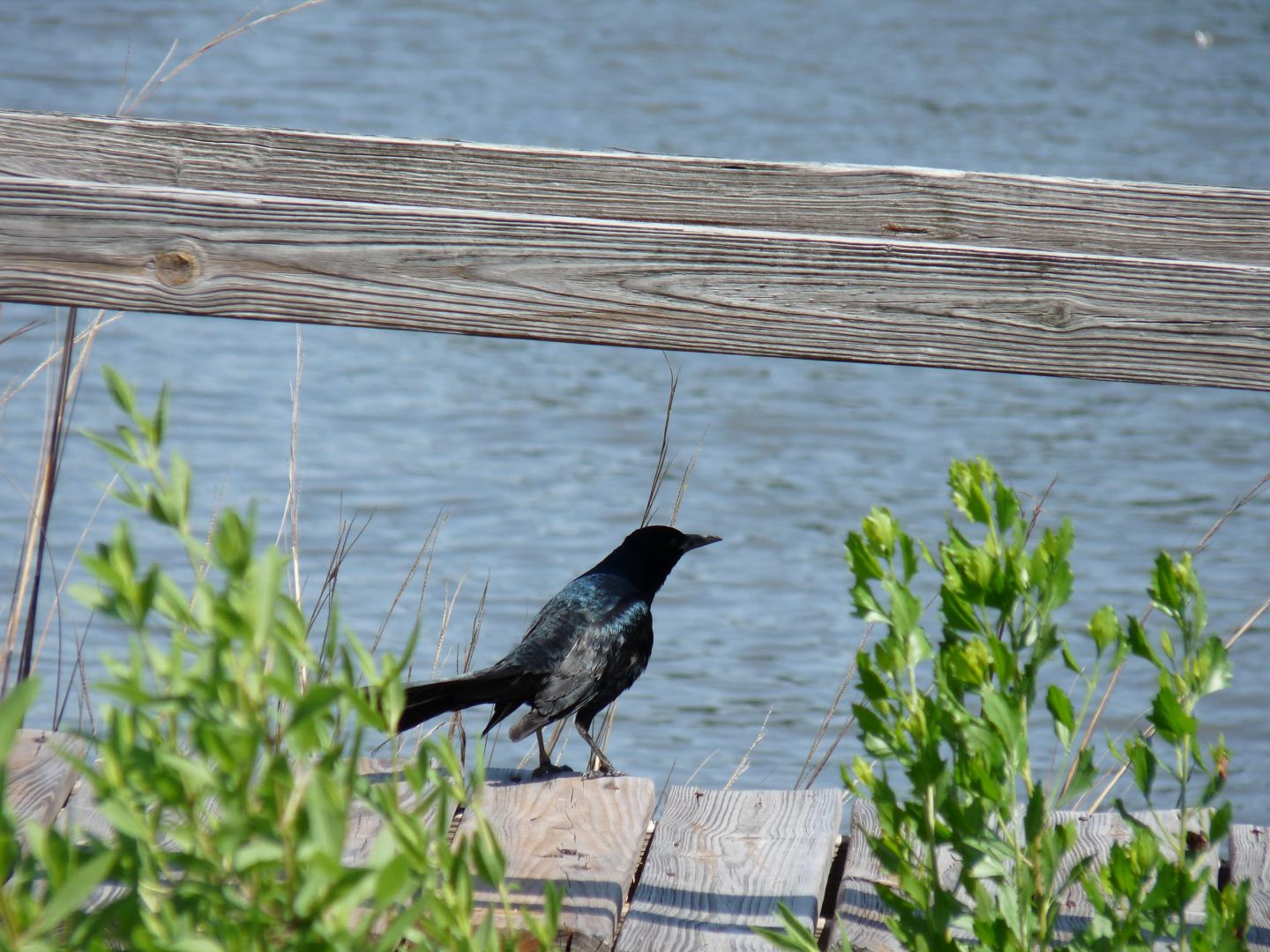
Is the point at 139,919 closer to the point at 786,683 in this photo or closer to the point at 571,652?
the point at 571,652

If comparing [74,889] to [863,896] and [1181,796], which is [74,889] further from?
[863,896]

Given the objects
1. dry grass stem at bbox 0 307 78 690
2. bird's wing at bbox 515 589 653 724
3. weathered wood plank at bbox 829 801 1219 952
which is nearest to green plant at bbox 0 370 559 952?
weathered wood plank at bbox 829 801 1219 952

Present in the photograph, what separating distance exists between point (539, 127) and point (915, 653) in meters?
10.2

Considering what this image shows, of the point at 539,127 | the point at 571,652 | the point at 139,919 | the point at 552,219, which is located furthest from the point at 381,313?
the point at 539,127

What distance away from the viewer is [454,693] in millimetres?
3078

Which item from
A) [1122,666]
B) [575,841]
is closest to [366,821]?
[575,841]

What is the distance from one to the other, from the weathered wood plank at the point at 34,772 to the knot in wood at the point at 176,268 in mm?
984

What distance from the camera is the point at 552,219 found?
1.93 meters

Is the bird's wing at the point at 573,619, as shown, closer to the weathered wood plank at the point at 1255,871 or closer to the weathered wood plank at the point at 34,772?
the weathered wood plank at the point at 34,772

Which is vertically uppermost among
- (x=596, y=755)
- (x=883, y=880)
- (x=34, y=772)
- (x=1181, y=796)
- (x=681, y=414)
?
(x=1181, y=796)

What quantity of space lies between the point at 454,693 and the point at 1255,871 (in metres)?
1.47

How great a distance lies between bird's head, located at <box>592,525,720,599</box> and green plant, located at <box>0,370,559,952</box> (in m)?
3.04

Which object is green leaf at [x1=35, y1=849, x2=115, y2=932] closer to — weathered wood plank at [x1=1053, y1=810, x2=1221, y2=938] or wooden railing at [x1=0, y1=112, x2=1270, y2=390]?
wooden railing at [x1=0, y1=112, x2=1270, y2=390]

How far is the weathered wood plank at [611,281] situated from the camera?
6.23 ft
